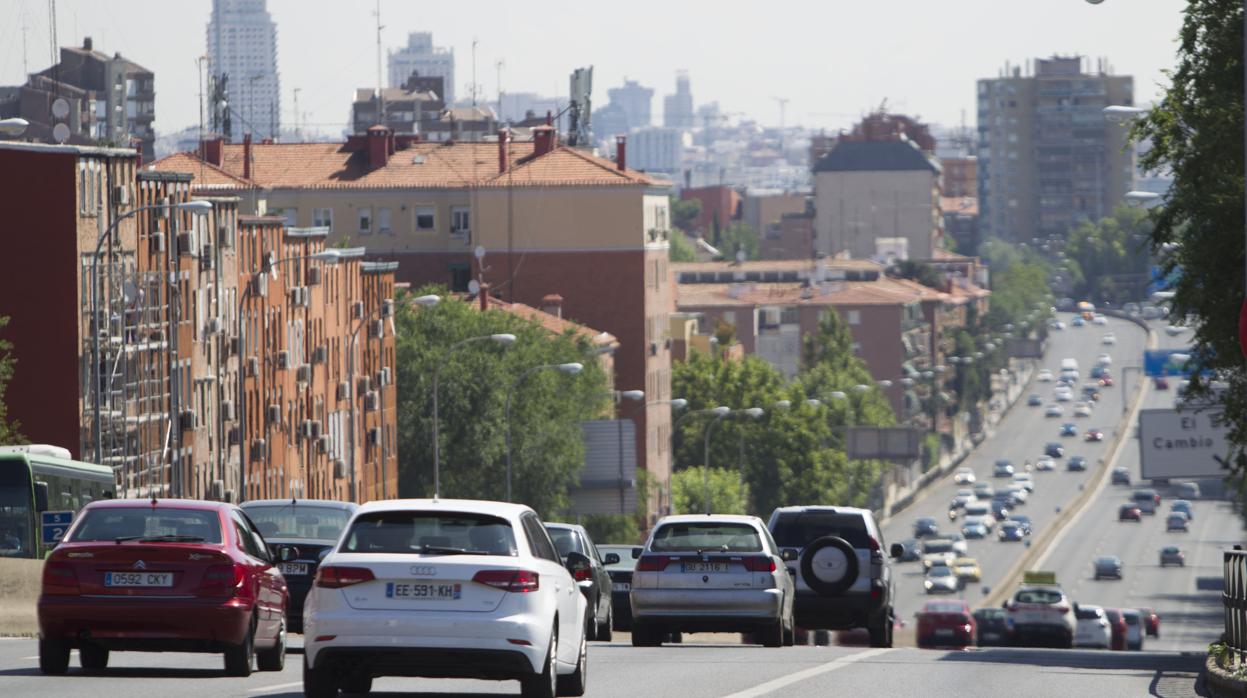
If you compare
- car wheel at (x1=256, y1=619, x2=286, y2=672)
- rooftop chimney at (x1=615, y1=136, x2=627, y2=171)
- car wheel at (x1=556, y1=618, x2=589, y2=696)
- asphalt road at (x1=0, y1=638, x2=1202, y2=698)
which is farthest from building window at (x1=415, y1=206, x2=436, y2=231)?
car wheel at (x1=556, y1=618, x2=589, y2=696)

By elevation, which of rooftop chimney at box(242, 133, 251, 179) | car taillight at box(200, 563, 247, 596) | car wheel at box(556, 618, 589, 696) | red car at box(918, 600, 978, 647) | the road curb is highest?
rooftop chimney at box(242, 133, 251, 179)

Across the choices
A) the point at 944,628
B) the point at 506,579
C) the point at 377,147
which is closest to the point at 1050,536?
the point at 377,147

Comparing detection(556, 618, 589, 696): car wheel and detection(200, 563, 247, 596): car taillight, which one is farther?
detection(200, 563, 247, 596): car taillight

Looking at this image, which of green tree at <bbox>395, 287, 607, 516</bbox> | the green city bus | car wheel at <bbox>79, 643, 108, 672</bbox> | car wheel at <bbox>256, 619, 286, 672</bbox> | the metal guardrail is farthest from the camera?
green tree at <bbox>395, 287, 607, 516</bbox>

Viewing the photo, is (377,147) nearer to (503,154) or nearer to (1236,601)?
(503,154)

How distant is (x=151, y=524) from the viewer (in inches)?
844

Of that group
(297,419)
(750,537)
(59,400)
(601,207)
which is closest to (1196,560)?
(601,207)

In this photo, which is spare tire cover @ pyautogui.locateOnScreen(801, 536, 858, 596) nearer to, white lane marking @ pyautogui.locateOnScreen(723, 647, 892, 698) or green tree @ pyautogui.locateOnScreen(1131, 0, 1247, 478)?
white lane marking @ pyautogui.locateOnScreen(723, 647, 892, 698)

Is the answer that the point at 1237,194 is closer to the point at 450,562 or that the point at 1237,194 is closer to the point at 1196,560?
the point at 450,562

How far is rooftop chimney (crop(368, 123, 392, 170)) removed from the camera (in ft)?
433

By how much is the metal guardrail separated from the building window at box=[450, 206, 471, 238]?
10618 cm

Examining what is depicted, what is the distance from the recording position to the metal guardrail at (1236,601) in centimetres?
2261

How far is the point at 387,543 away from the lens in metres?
18.2

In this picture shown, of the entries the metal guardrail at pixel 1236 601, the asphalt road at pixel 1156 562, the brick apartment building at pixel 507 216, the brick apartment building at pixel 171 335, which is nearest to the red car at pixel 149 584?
the metal guardrail at pixel 1236 601
